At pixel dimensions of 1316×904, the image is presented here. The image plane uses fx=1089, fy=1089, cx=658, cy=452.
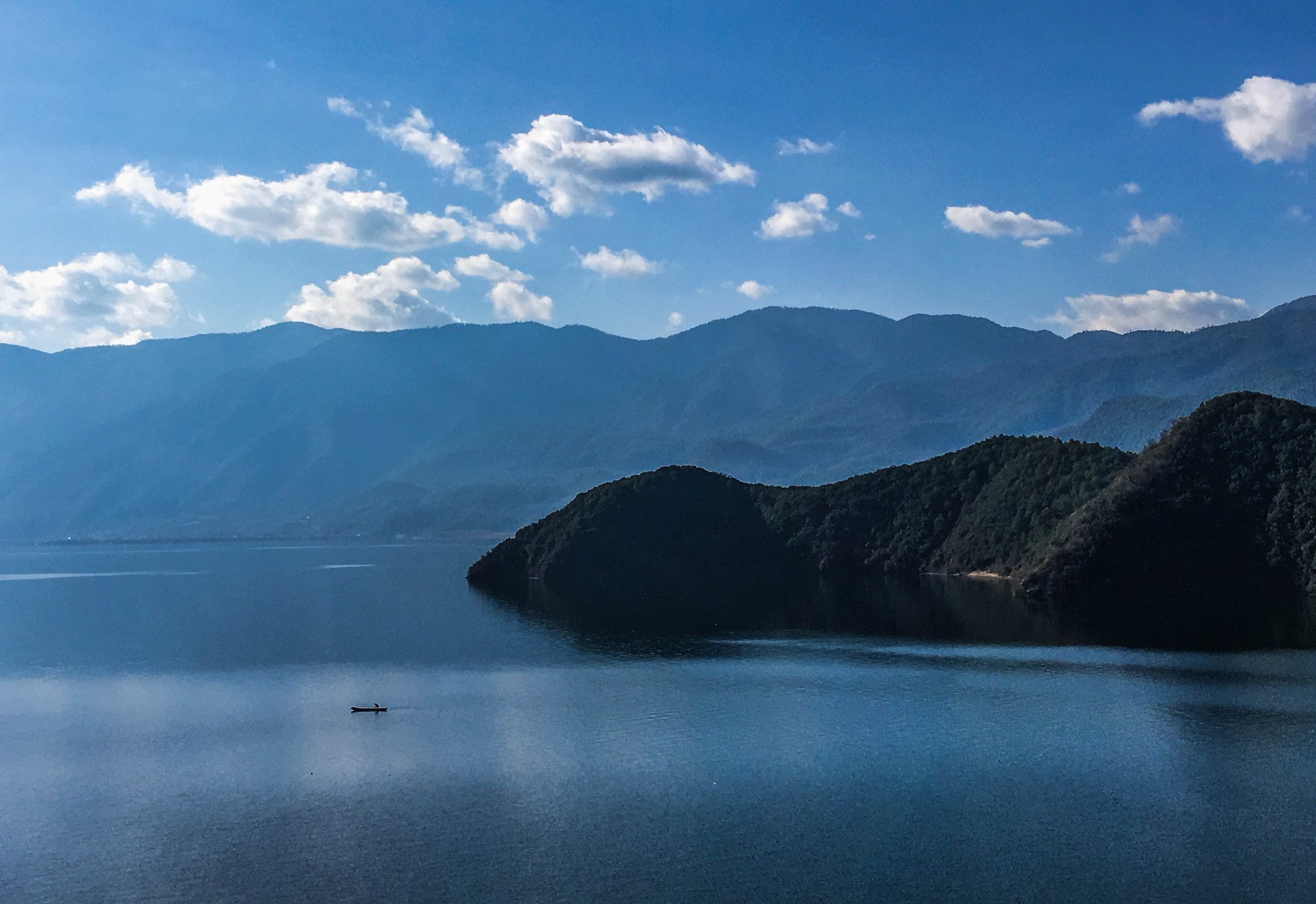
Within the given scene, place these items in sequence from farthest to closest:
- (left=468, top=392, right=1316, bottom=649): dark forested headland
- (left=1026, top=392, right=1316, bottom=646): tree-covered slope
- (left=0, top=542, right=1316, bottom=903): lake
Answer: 1. (left=1026, top=392, right=1316, bottom=646): tree-covered slope
2. (left=468, top=392, right=1316, bottom=649): dark forested headland
3. (left=0, top=542, right=1316, bottom=903): lake

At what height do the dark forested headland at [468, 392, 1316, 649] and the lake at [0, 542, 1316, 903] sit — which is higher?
the dark forested headland at [468, 392, 1316, 649]

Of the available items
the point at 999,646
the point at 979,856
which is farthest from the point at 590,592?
the point at 979,856

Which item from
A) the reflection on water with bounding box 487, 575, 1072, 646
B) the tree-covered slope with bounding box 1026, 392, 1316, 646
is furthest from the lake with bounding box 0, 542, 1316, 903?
the tree-covered slope with bounding box 1026, 392, 1316, 646

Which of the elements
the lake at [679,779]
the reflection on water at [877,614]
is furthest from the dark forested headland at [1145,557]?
the lake at [679,779]

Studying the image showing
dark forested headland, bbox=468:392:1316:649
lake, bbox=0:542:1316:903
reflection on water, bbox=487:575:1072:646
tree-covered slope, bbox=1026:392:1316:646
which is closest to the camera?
lake, bbox=0:542:1316:903

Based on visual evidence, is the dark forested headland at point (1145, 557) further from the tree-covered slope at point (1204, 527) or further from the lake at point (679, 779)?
the lake at point (679, 779)

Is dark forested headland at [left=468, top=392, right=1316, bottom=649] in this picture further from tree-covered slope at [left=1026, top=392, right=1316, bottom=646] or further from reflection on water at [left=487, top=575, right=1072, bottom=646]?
reflection on water at [left=487, top=575, right=1072, bottom=646]

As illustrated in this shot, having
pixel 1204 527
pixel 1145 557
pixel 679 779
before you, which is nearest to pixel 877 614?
pixel 1145 557

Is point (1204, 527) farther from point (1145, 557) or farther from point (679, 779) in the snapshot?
point (679, 779)

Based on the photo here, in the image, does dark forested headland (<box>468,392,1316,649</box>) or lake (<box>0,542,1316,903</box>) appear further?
dark forested headland (<box>468,392,1316,649</box>)
